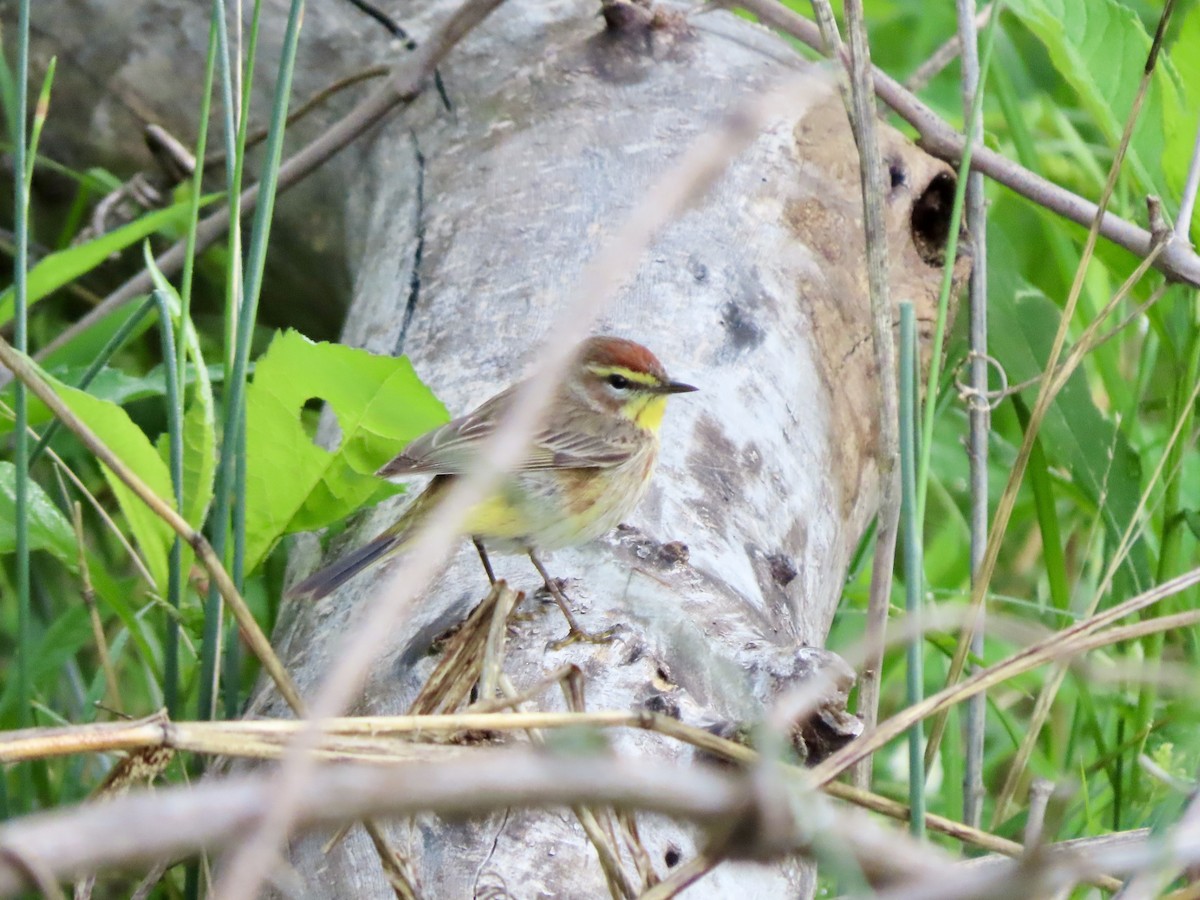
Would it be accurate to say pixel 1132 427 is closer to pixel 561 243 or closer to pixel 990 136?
pixel 990 136

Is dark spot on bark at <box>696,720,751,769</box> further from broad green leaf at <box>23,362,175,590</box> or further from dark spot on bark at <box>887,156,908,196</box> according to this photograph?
dark spot on bark at <box>887,156,908,196</box>

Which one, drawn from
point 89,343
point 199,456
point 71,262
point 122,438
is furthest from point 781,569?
point 89,343

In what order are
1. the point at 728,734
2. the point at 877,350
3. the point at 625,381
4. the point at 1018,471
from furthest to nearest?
the point at 625,381 < the point at 1018,471 < the point at 877,350 < the point at 728,734

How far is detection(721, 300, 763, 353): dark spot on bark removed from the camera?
268cm

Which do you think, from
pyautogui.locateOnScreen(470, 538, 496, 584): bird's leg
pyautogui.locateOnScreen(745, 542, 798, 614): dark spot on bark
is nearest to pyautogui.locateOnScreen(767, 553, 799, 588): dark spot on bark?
pyautogui.locateOnScreen(745, 542, 798, 614): dark spot on bark

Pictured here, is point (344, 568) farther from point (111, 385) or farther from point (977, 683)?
point (977, 683)

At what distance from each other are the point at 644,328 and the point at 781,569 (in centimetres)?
62

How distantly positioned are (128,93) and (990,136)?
2361mm

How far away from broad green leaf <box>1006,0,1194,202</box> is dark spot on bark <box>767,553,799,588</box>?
1274 millimetres

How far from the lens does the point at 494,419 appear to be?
2449mm

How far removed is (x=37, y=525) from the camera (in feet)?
8.00

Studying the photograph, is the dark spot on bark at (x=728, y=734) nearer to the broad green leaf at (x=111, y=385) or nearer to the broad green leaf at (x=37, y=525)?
the broad green leaf at (x=37, y=525)

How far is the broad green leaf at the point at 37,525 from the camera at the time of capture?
7.84 ft

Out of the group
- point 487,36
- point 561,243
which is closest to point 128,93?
point 487,36
